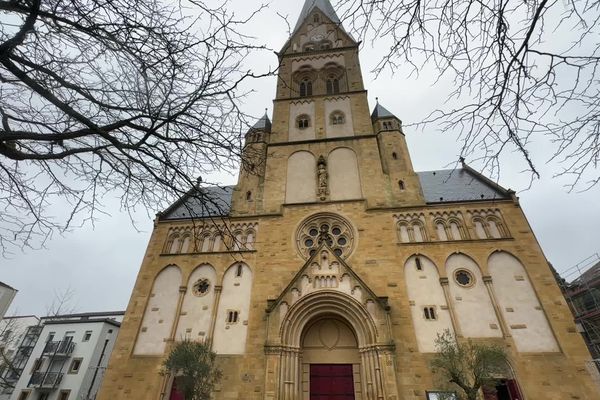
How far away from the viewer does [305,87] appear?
24.0 metres

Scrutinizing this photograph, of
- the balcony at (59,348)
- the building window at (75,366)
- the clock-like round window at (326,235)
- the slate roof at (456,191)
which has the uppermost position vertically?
the slate roof at (456,191)

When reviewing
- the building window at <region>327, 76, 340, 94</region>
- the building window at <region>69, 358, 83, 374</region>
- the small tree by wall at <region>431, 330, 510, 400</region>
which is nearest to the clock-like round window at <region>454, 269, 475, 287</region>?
the small tree by wall at <region>431, 330, 510, 400</region>

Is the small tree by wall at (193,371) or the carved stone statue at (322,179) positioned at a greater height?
the carved stone statue at (322,179)

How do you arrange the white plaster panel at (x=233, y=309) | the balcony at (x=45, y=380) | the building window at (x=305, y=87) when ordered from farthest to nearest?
1. the balcony at (x=45, y=380)
2. the building window at (x=305, y=87)
3. the white plaster panel at (x=233, y=309)

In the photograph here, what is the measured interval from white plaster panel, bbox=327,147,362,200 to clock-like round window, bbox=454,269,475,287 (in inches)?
242

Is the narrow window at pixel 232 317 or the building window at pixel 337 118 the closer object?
the narrow window at pixel 232 317

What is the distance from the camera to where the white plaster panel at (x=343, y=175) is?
17250 mm

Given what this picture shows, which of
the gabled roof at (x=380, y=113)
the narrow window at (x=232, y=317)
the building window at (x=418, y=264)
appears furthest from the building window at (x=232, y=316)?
→ the gabled roof at (x=380, y=113)

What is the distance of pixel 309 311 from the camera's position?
43.3 ft

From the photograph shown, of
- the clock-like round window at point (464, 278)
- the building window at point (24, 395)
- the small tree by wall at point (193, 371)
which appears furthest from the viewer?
the building window at point (24, 395)

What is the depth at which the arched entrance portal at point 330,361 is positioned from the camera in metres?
12.4

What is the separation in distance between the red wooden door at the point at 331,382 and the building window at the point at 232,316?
3.98 metres

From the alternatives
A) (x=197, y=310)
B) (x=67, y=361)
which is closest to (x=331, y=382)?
(x=197, y=310)

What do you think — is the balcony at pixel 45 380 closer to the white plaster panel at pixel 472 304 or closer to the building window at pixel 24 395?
the building window at pixel 24 395
